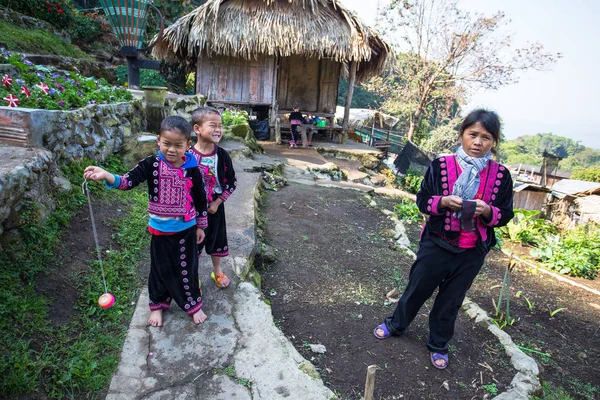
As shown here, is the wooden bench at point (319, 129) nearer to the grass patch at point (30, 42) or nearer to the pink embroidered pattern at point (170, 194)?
the grass patch at point (30, 42)

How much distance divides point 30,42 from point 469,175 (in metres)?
10.3

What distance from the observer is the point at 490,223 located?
2.15m

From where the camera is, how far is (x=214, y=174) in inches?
103

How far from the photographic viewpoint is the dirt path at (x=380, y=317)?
8.17ft

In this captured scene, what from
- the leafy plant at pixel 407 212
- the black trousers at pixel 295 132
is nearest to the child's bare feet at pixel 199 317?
the leafy plant at pixel 407 212

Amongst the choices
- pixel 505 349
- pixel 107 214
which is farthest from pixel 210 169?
pixel 505 349

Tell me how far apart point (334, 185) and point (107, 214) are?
15.3 ft

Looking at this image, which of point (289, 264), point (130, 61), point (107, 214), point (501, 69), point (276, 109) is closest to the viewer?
point (107, 214)

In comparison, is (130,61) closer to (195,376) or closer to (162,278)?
(162,278)

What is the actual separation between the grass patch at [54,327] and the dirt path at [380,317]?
1.22 meters

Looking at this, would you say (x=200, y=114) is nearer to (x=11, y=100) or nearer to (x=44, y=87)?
(x=11, y=100)

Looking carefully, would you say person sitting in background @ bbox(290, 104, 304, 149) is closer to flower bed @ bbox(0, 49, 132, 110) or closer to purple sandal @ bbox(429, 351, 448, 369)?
flower bed @ bbox(0, 49, 132, 110)

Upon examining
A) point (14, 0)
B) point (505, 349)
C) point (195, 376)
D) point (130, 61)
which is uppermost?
point (14, 0)

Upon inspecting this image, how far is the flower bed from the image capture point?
10.8 ft
